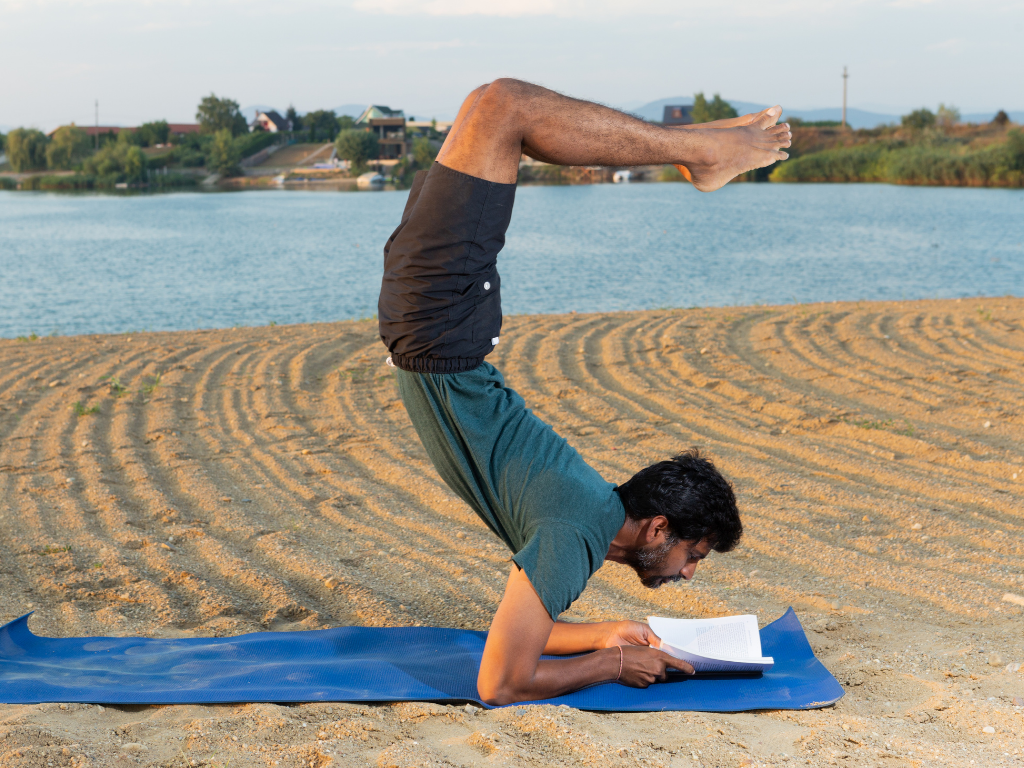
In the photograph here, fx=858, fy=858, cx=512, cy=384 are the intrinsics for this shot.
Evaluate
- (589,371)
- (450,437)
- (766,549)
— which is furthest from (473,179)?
(589,371)

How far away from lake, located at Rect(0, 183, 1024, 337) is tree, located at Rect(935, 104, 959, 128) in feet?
65.7

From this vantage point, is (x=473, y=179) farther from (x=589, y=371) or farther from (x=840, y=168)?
(x=840, y=168)

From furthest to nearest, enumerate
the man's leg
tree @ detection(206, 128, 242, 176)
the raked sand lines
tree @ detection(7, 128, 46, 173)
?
tree @ detection(206, 128, 242, 176), tree @ detection(7, 128, 46, 173), the raked sand lines, the man's leg

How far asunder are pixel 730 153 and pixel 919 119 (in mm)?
69880

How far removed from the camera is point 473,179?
224 centimetres

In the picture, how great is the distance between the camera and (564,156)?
223 centimetres

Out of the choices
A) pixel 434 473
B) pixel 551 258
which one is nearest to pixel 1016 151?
pixel 551 258

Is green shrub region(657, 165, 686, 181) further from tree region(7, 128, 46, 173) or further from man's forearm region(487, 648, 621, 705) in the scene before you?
man's forearm region(487, 648, 621, 705)

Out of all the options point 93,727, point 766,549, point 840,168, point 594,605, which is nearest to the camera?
point 93,727

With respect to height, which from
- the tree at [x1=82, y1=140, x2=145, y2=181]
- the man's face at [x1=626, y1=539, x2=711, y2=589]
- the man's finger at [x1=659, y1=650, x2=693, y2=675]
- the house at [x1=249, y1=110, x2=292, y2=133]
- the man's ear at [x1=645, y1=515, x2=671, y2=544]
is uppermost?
the house at [x1=249, y1=110, x2=292, y2=133]

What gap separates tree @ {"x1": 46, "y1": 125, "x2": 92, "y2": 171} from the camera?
254ft

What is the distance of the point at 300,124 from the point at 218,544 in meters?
117

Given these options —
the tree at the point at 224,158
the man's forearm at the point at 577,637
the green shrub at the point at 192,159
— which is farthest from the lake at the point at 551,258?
the green shrub at the point at 192,159

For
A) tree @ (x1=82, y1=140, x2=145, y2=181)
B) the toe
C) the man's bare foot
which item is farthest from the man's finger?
tree @ (x1=82, y1=140, x2=145, y2=181)
